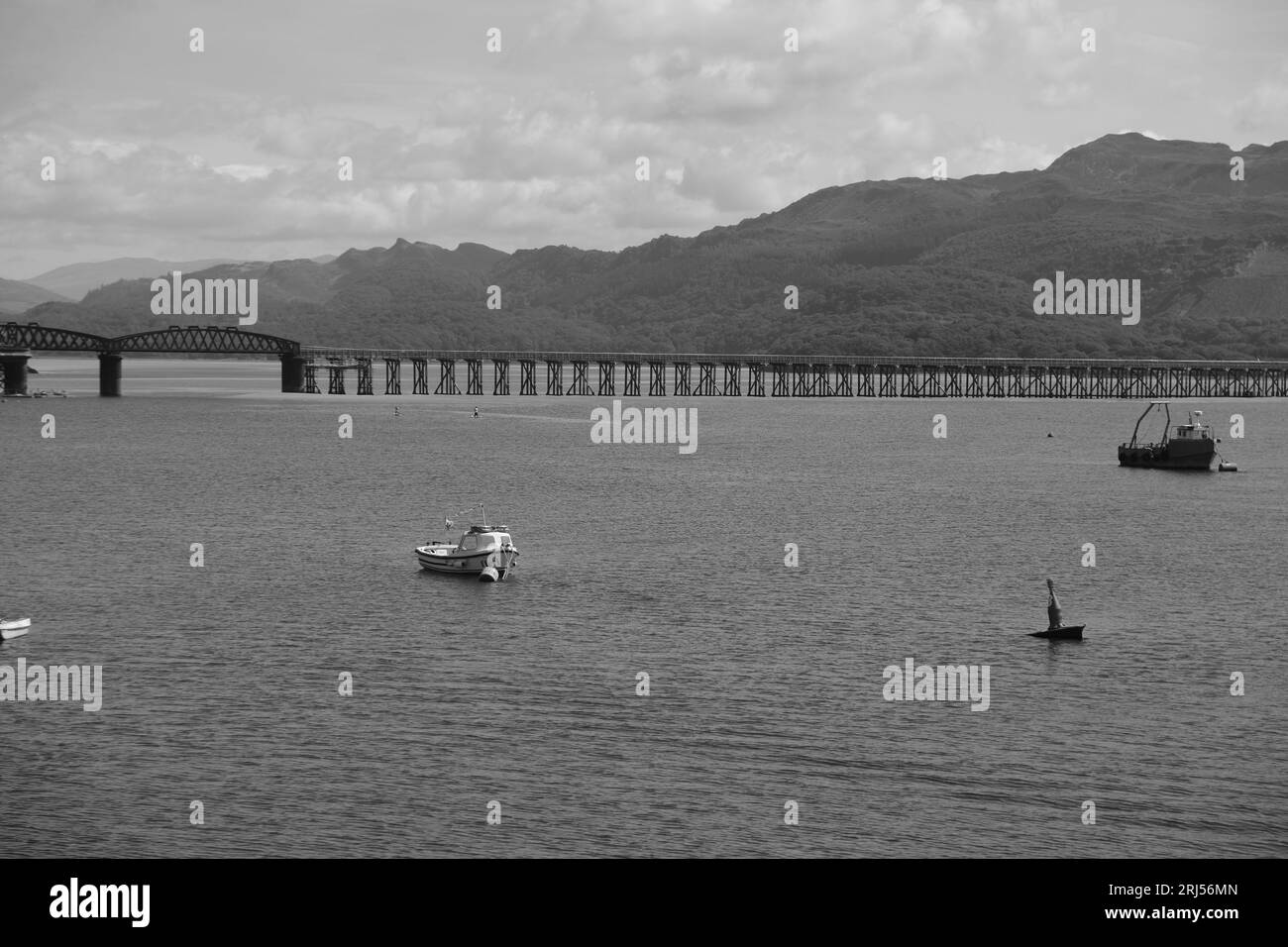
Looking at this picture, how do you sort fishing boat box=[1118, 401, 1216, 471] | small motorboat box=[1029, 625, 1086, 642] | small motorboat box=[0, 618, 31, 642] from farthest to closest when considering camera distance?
1. fishing boat box=[1118, 401, 1216, 471]
2. small motorboat box=[1029, 625, 1086, 642]
3. small motorboat box=[0, 618, 31, 642]

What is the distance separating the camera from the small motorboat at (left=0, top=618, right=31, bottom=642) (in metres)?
59.7

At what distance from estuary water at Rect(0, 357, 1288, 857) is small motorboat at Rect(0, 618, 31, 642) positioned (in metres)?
0.61

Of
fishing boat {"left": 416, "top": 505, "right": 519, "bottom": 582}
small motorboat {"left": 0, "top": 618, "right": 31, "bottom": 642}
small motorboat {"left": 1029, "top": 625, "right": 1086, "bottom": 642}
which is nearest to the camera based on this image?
small motorboat {"left": 0, "top": 618, "right": 31, "bottom": 642}

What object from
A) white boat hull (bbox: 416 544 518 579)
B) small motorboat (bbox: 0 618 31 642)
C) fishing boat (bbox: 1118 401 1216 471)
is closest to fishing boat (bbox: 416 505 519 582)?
white boat hull (bbox: 416 544 518 579)

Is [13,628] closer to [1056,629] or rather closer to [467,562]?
[467,562]

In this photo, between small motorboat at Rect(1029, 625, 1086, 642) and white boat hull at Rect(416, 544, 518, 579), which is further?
white boat hull at Rect(416, 544, 518, 579)

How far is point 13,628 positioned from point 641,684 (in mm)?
25175

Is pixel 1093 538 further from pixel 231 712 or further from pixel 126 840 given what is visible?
pixel 126 840

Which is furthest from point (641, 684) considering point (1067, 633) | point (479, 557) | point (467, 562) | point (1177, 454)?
point (1177, 454)

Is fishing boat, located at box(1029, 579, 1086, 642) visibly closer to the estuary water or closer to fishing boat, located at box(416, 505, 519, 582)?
the estuary water

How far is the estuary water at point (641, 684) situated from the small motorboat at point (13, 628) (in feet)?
2.00

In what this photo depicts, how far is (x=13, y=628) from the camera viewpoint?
60031 mm

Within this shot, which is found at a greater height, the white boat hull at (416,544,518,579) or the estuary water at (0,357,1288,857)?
the white boat hull at (416,544,518,579)
